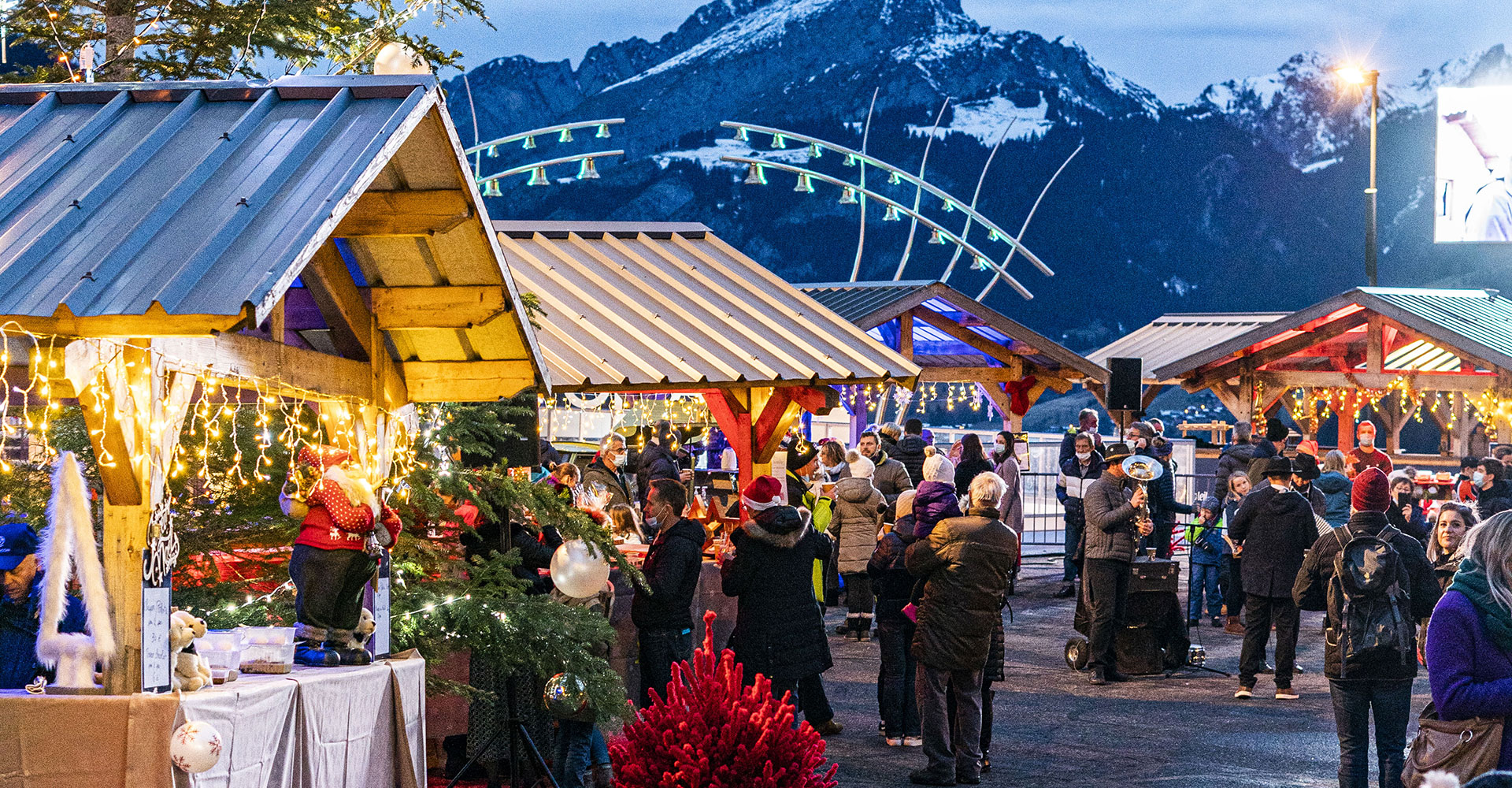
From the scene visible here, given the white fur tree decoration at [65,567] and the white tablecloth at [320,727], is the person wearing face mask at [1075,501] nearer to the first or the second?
the white tablecloth at [320,727]

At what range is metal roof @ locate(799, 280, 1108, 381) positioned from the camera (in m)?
19.3

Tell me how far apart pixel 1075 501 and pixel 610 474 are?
5247 mm

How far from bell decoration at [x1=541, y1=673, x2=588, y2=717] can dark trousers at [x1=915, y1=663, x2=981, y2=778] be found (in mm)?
2043

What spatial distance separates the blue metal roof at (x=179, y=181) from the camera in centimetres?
434

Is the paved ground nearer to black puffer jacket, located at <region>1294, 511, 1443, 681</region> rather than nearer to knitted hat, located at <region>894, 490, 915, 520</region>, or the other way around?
black puffer jacket, located at <region>1294, 511, 1443, 681</region>

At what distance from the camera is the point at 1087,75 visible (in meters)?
143

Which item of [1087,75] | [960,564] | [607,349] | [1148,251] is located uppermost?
[1087,75]

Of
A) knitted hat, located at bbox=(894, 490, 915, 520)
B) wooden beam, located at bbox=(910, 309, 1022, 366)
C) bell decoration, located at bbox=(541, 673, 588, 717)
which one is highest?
wooden beam, located at bbox=(910, 309, 1022, 366)

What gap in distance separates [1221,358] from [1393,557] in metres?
16.0

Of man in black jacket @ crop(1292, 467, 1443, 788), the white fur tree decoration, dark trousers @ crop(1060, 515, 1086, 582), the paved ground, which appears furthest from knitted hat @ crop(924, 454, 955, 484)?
dark trousers @ crop(1060, 515, 1086, 582)

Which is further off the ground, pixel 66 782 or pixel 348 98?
pixel 348 98

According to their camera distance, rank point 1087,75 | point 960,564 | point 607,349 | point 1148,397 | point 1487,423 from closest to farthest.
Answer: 1. point 960,564
2. point 607,349
3. point 1487,423
4. point 1148,397
5. point 1087,75

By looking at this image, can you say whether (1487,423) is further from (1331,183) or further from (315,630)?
(1331,183)

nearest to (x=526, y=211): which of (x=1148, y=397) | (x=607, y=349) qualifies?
(x=1148, y=397)
